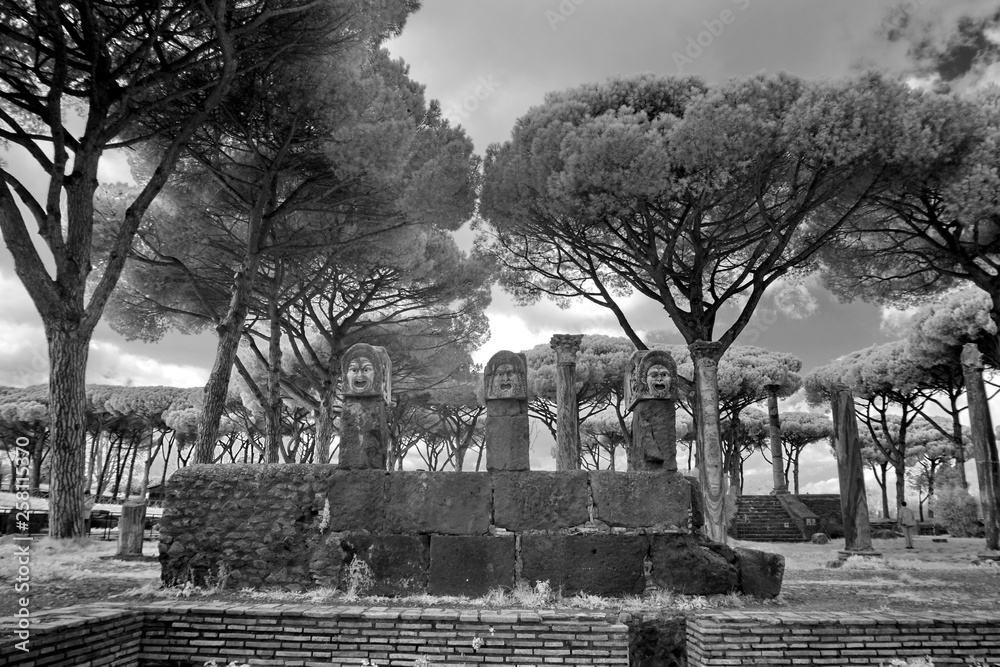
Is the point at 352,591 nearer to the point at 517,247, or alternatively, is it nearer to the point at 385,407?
the point at 385,407

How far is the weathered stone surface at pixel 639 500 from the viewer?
684 cm

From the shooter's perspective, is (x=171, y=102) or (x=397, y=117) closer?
(x=171, y=102)

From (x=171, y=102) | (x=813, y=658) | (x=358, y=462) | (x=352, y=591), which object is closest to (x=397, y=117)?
(x=171, y=102)

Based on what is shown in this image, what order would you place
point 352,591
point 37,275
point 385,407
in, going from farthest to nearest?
point 37,275 < point 385,407 < point 352,591

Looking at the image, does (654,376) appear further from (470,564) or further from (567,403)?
(567,403)

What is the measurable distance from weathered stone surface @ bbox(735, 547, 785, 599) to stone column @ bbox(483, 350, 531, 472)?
8.04 ft

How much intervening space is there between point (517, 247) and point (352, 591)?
9.79 meters

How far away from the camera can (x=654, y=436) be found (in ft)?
23.9

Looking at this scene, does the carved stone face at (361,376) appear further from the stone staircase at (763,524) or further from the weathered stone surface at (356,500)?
the stone staircase at (763,524)

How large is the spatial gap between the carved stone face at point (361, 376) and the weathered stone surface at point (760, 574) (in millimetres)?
4299

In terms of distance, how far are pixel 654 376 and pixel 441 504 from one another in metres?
2.72

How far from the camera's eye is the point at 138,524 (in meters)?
10.2

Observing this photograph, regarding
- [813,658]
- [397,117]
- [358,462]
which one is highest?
[397,117]

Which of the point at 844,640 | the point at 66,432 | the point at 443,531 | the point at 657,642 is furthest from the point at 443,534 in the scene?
the point at 66,432
